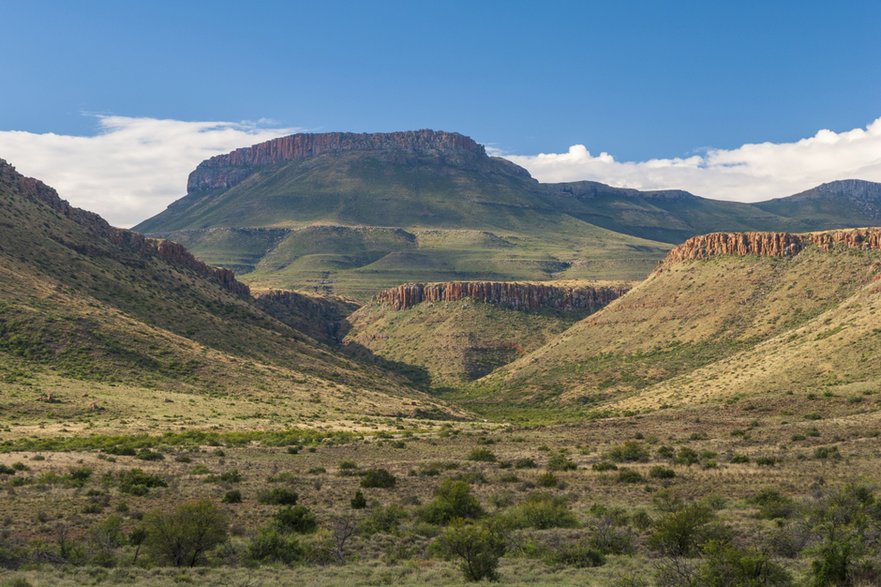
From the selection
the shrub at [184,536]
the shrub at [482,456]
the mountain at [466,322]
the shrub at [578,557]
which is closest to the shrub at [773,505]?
the shrub at [578,557]

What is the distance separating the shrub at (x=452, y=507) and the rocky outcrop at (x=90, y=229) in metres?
90.8

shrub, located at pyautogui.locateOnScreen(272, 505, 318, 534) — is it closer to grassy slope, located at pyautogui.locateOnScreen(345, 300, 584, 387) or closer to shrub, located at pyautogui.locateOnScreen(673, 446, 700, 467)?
shrub, located at pyautogui.locateOnScreen(673, 446, 700, 467)

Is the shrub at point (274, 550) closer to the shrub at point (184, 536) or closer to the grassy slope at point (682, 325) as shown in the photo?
the shrub at point (184, 536)

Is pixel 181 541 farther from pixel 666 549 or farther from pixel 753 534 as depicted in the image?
pixel 753 534

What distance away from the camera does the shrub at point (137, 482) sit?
36.4 m

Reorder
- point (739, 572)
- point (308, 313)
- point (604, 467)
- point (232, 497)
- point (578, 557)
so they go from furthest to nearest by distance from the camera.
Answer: point (308, 313) → point (604, 467) → point (232, 497) → point (578, 557) → point (739, 572)

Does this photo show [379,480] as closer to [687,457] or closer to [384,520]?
[384,520]

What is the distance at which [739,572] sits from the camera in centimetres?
1931

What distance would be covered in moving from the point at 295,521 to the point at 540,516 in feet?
30.7

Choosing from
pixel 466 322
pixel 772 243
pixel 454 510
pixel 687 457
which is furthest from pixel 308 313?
pixel 454 510

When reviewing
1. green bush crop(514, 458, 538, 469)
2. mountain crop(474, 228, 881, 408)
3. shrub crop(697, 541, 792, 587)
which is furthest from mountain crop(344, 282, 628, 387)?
shrub crop(697, 541, 792, 587)

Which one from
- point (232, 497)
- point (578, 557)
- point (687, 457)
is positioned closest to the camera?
point (578, 557)

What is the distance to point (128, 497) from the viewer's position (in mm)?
35625

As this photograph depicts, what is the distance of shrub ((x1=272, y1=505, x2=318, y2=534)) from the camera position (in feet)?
99.5
